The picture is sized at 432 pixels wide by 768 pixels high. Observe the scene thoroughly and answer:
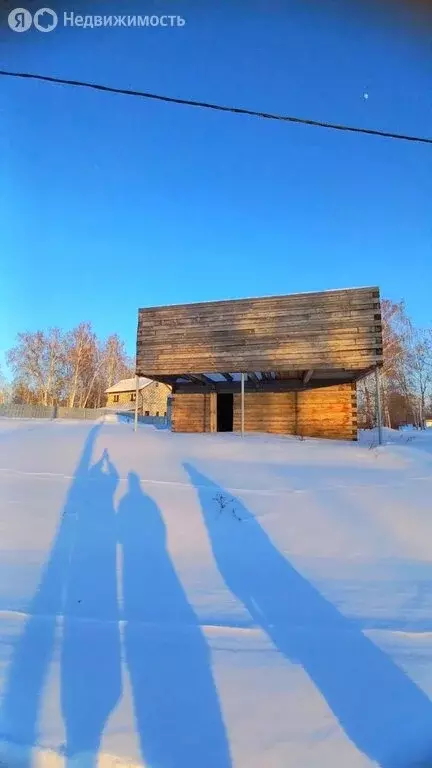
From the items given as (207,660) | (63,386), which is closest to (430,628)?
(207,660)

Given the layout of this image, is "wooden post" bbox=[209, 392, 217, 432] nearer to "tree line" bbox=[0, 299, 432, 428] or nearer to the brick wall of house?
"tree line" bbox=[0, 299, 432, 428]

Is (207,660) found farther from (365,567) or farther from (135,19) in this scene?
(135,19)

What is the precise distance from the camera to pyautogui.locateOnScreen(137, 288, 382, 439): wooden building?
508 inches

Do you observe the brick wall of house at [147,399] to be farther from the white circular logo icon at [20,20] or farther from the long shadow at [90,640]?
the white circular logo icon at [20,20]

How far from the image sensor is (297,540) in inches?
202

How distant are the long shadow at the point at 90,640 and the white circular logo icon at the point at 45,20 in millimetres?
4298

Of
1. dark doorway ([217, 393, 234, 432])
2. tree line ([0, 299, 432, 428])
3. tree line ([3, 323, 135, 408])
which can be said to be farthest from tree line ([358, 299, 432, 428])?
tree line ([3, 323, 135, 408])

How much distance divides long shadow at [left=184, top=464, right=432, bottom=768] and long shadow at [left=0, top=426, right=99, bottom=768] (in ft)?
4.76

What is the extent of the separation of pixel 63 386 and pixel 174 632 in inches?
1776

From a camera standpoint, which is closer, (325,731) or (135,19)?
(325,731)

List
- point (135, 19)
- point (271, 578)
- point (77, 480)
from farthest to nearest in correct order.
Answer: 1. point (77, 480)
2. point (271, 578)
3. point (135, 19)

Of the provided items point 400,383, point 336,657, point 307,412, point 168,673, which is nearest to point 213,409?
point 307,412

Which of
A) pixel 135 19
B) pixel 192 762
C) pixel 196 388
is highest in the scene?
pixel 135 19

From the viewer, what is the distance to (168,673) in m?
2.52
